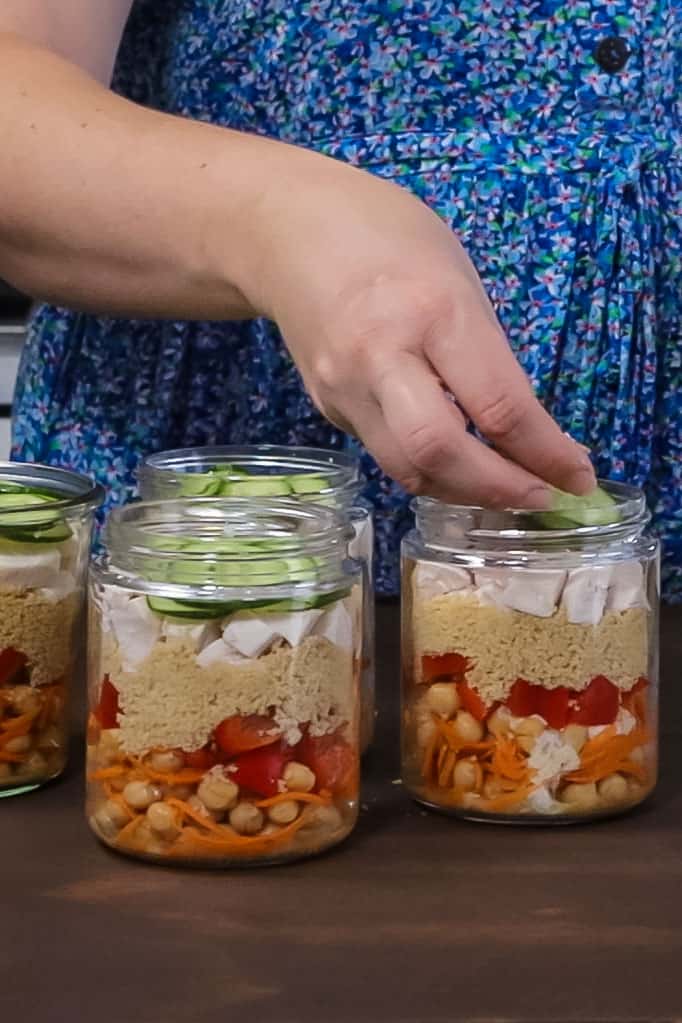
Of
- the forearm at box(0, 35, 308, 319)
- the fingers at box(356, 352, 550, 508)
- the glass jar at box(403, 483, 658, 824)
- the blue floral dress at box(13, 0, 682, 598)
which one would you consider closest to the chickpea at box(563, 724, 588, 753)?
the glass jar at box(403, 483, 658, 824)

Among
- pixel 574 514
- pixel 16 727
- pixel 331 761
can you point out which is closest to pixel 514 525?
pixel 574 514

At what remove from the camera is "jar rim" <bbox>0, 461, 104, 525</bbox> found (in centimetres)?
75

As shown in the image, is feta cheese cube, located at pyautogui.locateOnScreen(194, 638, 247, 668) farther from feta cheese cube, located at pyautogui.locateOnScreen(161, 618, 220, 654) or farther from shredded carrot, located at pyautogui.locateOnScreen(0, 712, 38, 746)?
shredded carrot, located at pyautogui.locateOnScreen(0, 712, 38, 746)

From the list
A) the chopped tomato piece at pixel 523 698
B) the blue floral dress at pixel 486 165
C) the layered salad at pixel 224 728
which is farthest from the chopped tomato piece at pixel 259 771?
the blue floral dress at pixel 486 165

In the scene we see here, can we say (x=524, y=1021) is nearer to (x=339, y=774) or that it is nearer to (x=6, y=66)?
(x=339, y=774)

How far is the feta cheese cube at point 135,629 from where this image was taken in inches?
26.1

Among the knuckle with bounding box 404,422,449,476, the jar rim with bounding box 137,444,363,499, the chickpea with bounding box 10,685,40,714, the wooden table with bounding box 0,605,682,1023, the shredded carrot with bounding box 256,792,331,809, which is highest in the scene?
the knuckle with bounding box 404,422,449,476

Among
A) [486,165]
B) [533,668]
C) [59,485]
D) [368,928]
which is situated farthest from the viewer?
[486,165]

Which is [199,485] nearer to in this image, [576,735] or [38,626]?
[38,626]

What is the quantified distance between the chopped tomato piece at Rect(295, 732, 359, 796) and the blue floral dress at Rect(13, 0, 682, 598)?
0.33 metres

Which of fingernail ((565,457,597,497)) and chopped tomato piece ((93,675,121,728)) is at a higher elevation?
fingernail ((565,457,597,497))

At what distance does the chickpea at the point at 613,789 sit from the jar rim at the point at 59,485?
0.83ft

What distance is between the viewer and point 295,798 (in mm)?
664

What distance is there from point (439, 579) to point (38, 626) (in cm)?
17
